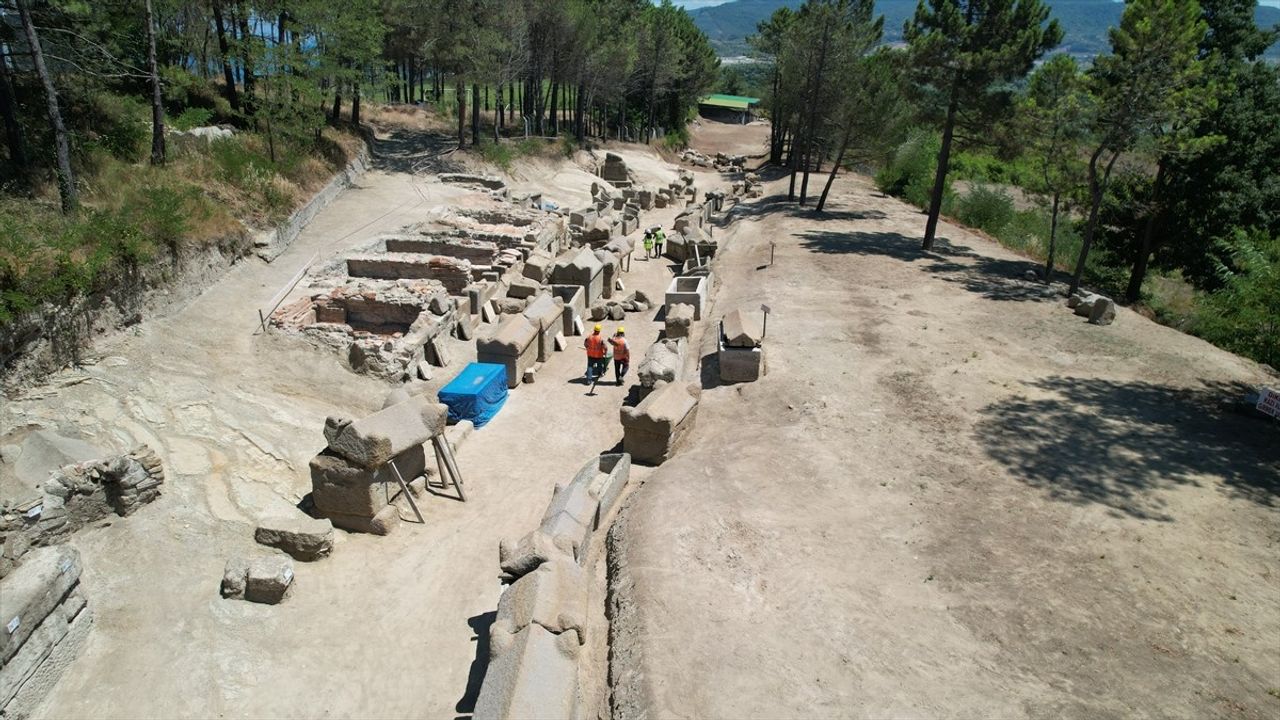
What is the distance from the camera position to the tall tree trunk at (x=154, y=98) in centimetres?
1650

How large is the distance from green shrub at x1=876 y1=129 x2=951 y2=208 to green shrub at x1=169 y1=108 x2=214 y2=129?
2718 cm

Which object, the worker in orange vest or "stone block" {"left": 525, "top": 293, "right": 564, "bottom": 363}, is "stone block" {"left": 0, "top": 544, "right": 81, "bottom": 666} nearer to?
the worker in orange vest

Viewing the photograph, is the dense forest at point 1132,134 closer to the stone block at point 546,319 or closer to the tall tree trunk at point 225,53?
the stone block at point 546,319

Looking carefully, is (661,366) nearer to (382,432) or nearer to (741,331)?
(741,331)

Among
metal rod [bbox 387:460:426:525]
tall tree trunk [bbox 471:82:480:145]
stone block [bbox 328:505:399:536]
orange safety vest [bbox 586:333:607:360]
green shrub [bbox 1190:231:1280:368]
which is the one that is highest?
tall tree trunk [bbox 471:82:480:145]

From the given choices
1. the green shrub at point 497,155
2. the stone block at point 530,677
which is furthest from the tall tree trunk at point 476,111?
the stone block at point 530,677

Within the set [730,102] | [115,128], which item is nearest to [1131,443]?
[115,128]

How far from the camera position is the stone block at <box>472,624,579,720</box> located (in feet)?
18.3

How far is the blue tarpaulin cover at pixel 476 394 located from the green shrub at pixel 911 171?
2618 cm

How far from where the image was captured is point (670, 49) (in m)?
49.7

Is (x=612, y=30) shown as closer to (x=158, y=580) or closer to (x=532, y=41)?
(x=532, y=41)

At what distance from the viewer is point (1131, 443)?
10.5 meters

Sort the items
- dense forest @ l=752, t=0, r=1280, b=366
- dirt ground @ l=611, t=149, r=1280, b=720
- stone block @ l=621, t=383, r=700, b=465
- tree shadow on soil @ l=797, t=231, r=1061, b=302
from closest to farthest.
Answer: dirt ground @ l=611, t=149, r=1280, b=720 < stone block @ l=621, t=383, r=700, b=465 < dense forest @ l=752, t=0, r=1280, b=366 < tree shadow on soil @ l=797, t=231, r=1061, b=302

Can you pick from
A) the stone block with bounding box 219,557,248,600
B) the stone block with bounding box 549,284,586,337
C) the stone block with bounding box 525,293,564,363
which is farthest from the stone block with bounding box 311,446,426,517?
the stone block with bounding box 549,284,586,337
